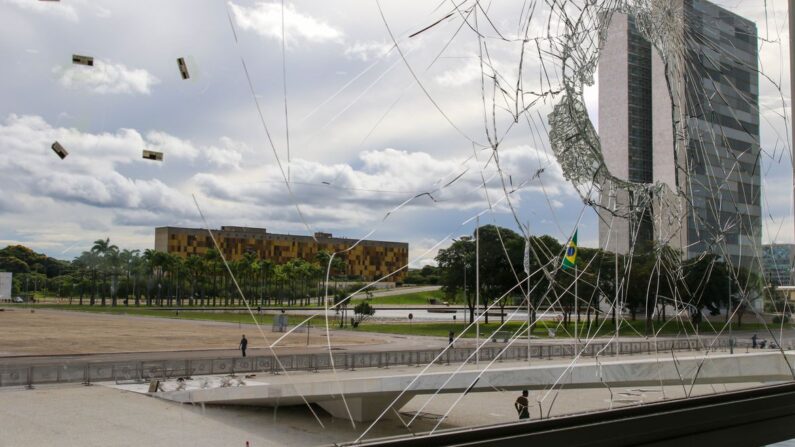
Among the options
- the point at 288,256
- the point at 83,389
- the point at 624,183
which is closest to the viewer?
the point at 288,256

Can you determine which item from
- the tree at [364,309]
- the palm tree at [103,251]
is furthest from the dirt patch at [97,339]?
the palm tree at [103,251]

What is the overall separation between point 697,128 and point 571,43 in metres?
1.26

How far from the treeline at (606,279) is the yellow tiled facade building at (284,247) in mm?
205

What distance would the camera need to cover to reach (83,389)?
29.2 ft

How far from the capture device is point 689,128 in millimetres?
3582

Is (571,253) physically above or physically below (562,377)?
above

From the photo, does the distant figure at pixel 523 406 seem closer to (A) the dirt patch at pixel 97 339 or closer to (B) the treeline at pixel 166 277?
(B) the treeline at pixel 166 277

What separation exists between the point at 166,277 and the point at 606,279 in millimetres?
1947

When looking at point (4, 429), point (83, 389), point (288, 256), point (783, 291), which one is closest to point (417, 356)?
point (83, 389)

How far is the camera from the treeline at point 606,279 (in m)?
2.50

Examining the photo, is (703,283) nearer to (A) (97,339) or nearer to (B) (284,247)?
(B) (284,247)

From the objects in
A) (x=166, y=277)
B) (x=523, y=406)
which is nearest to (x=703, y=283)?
(x=523, y=406)

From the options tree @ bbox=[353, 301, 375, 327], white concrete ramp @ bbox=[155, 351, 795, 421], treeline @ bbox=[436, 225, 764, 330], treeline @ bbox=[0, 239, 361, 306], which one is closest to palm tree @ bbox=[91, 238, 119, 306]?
treeline @ bbox=[0, 239, 361, 306]

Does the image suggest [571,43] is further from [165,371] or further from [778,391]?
[165,371]
